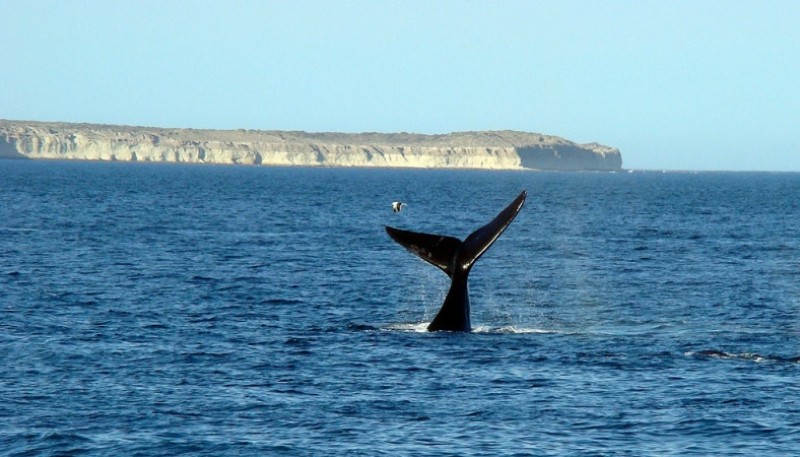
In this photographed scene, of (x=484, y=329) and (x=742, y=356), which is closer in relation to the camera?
(x=742, y=356)

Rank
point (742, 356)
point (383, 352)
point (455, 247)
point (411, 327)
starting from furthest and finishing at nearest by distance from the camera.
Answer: point (411, 327) < point (455, 247) < point (383, 352) < point (742, 356)

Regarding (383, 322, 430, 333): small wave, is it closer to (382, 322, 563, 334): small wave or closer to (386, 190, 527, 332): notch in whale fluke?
(382, 322, 563, 334): small wave

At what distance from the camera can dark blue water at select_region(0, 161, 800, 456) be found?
18.5 m

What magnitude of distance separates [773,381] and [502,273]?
81.2 feet

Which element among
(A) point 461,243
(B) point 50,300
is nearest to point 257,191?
(B) point 50,300

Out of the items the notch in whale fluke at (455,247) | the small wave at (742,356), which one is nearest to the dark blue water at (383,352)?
the small wave at (742,356)

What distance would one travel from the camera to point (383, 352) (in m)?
25.2

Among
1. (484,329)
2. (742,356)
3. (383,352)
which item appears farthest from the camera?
(484,329)

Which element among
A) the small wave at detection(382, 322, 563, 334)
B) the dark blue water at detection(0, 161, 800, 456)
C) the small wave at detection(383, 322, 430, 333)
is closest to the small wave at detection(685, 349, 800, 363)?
the dark blue water at detection(0, 161, 800, 456)

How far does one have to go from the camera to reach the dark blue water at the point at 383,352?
18484 millimetres

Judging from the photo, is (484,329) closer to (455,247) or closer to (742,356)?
(455,247)

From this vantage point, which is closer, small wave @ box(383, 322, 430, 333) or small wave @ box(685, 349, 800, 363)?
small wave @ box(685, 349, 800, 363)

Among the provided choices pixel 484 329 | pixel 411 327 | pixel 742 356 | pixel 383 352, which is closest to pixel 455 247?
pixel 383 352

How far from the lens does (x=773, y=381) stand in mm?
22391
